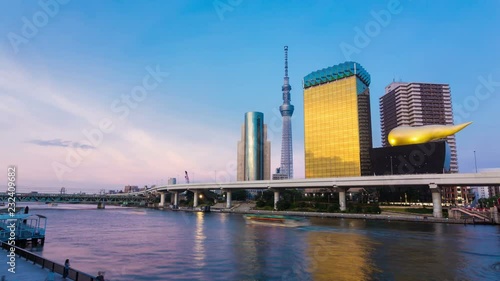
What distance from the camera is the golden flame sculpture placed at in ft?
395

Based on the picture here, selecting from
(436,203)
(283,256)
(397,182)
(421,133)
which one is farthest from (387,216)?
(283,256)

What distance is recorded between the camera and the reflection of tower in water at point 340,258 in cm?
2919

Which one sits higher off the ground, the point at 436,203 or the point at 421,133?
the point at 421,133

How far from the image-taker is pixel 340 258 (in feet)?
120

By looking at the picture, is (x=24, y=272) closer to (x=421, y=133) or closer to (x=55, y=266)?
(x=55, y=266)

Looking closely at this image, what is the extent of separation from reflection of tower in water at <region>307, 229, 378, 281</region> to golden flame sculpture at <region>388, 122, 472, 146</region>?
8495 centimetres

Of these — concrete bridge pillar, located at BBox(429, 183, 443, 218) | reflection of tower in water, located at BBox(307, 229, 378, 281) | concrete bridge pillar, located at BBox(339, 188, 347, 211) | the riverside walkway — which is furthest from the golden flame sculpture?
the riverside walkway

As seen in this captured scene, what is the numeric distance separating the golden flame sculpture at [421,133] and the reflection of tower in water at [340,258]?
8495cm

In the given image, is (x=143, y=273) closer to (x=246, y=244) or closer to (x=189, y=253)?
(x=189, y=253)

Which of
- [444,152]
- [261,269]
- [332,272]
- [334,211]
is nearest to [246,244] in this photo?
[261,269]

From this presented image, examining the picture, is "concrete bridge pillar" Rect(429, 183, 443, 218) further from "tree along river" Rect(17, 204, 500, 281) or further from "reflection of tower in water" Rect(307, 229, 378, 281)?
"reflection of tower in water" Rect(307, 229, 378, 281)

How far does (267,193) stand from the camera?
15700 cm

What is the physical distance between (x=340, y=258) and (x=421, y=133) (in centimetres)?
10392

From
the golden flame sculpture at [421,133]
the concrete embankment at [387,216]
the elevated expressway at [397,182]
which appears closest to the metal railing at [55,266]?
the concrete embankment at [387,216]
